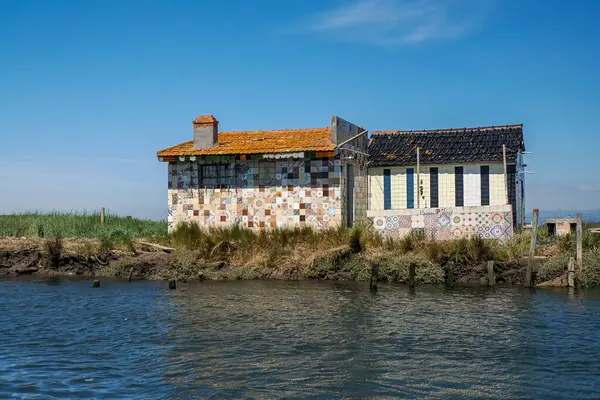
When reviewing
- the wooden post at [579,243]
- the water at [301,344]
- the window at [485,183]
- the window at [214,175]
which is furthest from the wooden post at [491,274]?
the window at [214,175]

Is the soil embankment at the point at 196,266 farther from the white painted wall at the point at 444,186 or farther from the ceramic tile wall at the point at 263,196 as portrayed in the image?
the white painted wall at the point at 444,186

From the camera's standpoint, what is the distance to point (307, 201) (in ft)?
95.5

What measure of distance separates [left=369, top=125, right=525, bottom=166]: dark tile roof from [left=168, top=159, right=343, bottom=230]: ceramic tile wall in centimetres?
508

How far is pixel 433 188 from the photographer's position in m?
32.7

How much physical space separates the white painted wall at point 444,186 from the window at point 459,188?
133 mm

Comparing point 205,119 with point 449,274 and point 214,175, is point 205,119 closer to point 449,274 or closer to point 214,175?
point 214,175

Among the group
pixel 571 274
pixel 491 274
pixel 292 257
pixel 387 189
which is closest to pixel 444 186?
pixel 387 189

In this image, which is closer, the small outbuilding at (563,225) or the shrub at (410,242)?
the shrub at (410,242)

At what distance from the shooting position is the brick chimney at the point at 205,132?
103 feet

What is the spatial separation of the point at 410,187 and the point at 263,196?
760cm

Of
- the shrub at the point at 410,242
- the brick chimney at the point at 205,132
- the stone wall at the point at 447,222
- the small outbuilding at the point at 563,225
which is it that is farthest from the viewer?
the brick chimney at the point at 205,132

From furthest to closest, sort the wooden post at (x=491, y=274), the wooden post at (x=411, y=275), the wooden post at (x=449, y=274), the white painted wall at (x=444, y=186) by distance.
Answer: the white painted wall at (x=444, y=186)
the wooden post at (x=449, y=274)
the wooden post at (x=491, y=274)
the wooden post at (x=411, y=275)

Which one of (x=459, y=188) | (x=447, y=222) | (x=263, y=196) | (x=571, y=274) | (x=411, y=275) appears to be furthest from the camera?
(x=459, y=188)

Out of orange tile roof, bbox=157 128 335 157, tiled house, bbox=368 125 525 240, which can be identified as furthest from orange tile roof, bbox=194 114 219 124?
tiled house, bbox=368 125 525 240
